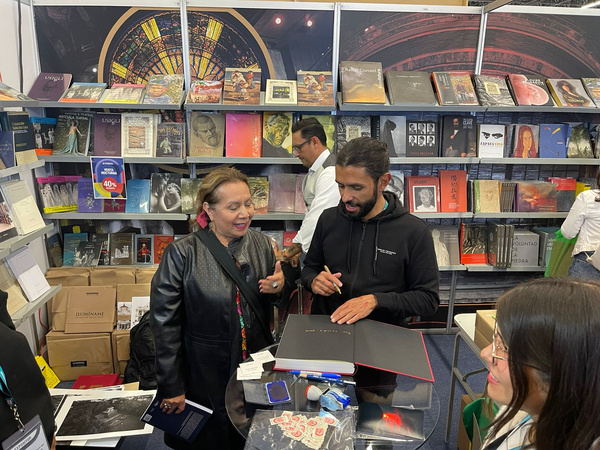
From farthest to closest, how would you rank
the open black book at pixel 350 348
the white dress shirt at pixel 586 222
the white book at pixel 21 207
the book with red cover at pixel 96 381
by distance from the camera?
the book with red cover at pixel 96 381
the white dress shirt at pixel 586 222
the white book at pixel 21 207
the open black book at pixel 350 348

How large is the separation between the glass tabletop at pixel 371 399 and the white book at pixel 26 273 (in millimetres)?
1773

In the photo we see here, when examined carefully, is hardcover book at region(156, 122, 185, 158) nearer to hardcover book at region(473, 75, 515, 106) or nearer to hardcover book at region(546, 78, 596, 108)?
hardcover book at region(473, 75, 515, 106)

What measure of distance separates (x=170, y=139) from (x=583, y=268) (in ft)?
11.1

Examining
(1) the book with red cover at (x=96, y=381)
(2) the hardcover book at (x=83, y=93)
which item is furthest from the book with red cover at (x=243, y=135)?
(1) the book with red cover at (x=96, y=381)

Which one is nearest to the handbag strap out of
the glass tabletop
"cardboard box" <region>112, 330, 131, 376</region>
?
the glass tabletop

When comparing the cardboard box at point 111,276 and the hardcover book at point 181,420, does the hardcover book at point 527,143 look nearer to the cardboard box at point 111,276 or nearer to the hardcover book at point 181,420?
the hardcover book at point 181,420

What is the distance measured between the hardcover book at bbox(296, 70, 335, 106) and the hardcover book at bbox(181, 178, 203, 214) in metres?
1.10

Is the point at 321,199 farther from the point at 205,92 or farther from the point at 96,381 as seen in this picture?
the point at 96,381

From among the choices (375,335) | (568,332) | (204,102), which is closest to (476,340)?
(375,335)

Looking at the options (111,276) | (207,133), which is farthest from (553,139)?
(111,276)

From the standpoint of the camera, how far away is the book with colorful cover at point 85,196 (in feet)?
11.2

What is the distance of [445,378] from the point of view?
3.22 metres

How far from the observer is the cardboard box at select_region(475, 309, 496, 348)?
6.54ft

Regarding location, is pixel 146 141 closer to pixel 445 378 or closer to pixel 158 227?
pixel 158 227
